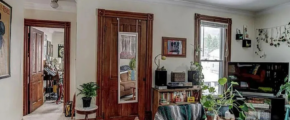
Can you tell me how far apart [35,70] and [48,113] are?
3.75ft

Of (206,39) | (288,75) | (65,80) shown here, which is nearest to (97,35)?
(65,80)

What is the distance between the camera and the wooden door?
171 inches

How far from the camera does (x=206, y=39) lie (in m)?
4.32

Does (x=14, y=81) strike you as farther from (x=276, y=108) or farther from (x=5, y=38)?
(x=276, y=108)

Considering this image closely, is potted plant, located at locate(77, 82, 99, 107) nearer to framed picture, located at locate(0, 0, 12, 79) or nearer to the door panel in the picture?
the door panel

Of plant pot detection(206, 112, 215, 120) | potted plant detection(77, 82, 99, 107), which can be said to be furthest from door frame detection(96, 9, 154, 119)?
plant pot detection(206, 112, 215, 120)

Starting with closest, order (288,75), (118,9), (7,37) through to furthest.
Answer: (7,37) < (118,9) < (288,75)

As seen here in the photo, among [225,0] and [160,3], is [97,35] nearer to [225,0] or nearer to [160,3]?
[160,3]

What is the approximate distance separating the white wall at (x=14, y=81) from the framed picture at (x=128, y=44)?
163 centimetres

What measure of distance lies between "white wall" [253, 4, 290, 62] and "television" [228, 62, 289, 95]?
51 cm

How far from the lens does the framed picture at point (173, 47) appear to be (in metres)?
3.86

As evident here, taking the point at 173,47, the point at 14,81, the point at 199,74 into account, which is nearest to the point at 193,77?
the point at 199,74

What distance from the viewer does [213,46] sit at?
443 cm

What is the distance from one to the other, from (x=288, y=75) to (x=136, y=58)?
10.2 feet
